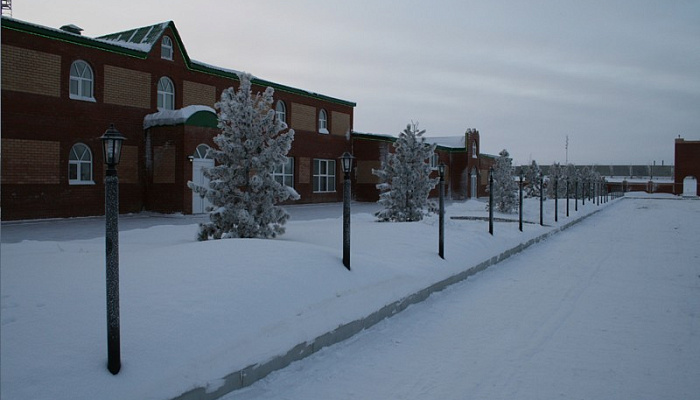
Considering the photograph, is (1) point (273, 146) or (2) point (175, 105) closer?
(1) point (273, 146)

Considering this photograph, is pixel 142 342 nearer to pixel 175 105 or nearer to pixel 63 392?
pixel 63 392

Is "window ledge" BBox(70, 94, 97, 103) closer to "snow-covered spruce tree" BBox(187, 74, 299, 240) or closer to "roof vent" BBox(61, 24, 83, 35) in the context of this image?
"roof vent" BBox(61, 24, 83, 35)

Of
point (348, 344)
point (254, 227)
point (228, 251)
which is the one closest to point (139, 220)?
point (254, 227)

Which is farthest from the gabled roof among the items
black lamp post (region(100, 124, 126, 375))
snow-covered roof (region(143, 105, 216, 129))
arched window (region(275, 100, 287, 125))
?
black lamp post (region(100, 124, 126, 375))

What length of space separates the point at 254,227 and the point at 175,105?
50.3 feet

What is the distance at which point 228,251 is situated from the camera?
7539 millimetres

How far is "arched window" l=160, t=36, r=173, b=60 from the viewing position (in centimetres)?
2348

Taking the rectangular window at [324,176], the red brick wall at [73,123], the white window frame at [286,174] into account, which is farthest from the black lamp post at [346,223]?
the rectangular window at [324,176]

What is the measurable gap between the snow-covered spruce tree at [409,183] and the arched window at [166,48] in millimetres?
12022

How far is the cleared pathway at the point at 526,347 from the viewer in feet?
15.5

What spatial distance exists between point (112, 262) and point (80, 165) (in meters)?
18.1

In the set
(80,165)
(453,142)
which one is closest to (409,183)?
(80,165)

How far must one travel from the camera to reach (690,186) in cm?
7206

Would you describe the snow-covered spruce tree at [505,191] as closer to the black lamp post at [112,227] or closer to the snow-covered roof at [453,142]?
the snow-covered roof at [453,142]
